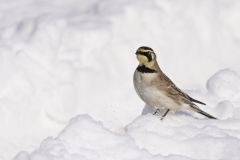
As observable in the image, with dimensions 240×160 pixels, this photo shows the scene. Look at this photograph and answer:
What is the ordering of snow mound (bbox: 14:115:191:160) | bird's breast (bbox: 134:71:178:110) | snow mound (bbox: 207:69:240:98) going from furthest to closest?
snow mound (bbox: 207:69:240:98) → bird's breast (bbox: 134:71:178:110) → snow mound (bbox: 14:115:191:160)

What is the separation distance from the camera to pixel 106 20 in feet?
29.0

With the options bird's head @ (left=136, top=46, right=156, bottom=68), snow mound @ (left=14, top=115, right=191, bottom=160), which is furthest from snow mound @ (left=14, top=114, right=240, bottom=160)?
bird's head @ (left=136, top=46, right=156, bottom=68)

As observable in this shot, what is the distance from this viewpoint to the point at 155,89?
21.0ft

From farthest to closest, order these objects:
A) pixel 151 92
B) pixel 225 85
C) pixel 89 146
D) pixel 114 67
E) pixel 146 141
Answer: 1. pixel 114 67
2. pixel 225 85
3. pixel 151 92
4. pixel 146 141
5. pixel 89 146

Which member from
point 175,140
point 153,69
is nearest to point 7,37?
point 153,69

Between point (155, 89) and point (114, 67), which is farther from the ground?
point (114, 67)

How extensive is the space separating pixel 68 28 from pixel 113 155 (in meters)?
3.75

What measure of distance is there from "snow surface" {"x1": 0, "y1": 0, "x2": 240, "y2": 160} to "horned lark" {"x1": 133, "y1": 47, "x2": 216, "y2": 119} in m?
0.17

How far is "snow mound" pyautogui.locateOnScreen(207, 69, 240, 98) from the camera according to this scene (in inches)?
274

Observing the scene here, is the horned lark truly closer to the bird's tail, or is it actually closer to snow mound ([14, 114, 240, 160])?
the bird's tail

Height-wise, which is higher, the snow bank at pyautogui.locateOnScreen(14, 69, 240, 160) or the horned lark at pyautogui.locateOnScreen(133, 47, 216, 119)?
the horned lark at pyautogui.locateOnScreen(133, 47, 216, 119)

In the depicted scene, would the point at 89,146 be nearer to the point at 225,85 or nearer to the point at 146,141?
the point at 146,141

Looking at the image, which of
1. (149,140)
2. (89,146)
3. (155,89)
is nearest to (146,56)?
(155,89)

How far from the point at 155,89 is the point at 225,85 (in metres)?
0.99
